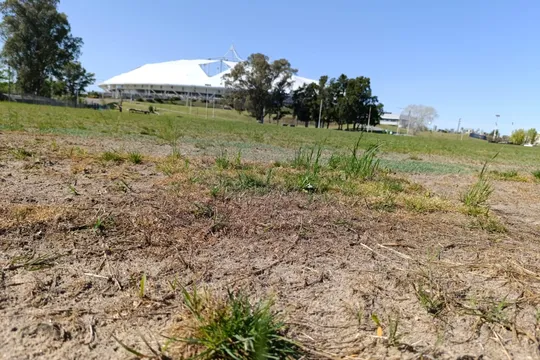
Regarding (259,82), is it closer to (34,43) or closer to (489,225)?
(34,43)

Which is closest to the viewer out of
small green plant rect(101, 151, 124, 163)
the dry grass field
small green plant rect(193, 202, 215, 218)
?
the dry grass field

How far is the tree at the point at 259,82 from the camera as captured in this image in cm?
6412

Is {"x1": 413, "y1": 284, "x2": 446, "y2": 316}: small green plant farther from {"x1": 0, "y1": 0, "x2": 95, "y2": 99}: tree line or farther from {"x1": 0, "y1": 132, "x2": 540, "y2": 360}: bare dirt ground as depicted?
{"x1": 0, "y1": 0, "x2": 95, "y2": 99}: tree line

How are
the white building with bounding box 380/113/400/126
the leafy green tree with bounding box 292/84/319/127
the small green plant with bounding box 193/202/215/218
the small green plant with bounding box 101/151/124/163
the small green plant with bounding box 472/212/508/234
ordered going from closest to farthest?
the small green plant with bounding box 193/202/215/218, the small green plant with bounding box 472/212/508/234, the small green plant with bounding box 101/151/124/163, the leafy green tree with bounding box 292/84/319/127, the white building with bounding box 380/113/400/126

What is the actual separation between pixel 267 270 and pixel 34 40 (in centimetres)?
5423

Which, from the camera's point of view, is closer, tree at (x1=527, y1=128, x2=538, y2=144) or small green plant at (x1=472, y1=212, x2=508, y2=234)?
small green plant at (x1=472, y1=212, x2=508, y2=234)

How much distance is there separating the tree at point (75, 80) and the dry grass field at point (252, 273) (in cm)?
6166

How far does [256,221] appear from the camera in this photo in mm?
2281

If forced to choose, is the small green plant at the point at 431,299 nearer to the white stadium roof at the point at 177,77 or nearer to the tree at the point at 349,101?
the tree at the point at 349,101

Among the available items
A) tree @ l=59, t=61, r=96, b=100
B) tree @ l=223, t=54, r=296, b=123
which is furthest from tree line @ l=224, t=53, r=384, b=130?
tree @ l=59, t=61, r=96, b=100

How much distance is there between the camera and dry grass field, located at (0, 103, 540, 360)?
1.20 m

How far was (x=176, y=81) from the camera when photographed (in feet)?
344

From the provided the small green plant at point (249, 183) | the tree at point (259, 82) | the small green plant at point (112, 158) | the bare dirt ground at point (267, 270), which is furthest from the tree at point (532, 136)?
the small green plant at point (112, 158)

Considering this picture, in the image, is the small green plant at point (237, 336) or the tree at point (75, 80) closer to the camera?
the small green plant at point (237, 336)
